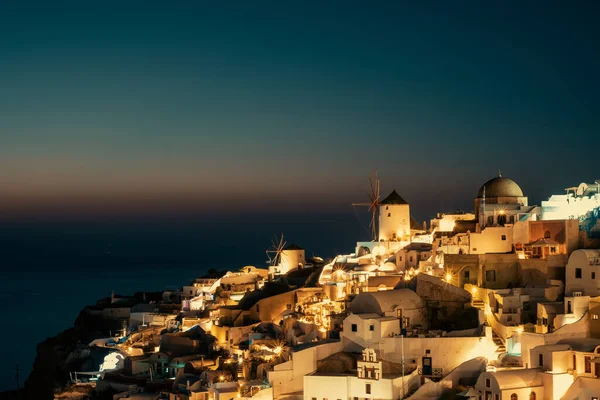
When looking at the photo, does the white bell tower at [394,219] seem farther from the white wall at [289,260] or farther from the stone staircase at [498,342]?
the stone staircase at [498,342]

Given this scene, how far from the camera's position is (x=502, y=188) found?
3547cm

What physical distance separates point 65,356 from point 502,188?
25.6 m

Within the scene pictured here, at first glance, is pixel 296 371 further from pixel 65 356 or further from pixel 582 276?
pixel 65 356

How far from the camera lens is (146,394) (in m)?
32.2

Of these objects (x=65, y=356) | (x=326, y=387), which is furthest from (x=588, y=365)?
(x=65, y=356)

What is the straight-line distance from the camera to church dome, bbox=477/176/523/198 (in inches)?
1390

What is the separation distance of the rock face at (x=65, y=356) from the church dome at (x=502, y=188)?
68.7ft

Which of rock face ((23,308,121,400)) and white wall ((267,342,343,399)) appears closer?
white wall ((267,342,343,399))

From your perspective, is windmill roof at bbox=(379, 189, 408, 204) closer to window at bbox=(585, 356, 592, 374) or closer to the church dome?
the church dome

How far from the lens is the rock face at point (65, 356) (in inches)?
1720

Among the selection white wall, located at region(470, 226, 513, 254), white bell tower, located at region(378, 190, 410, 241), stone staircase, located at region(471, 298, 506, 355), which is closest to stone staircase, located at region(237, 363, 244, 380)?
stone staircase, located at region(471, 298, 506, 355)

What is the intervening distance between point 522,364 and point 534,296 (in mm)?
4002

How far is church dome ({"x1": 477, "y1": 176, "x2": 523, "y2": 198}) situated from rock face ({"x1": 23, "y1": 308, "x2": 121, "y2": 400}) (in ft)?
68.7

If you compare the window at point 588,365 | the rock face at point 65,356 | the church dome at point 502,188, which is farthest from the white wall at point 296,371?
the rock face at point 65,356
